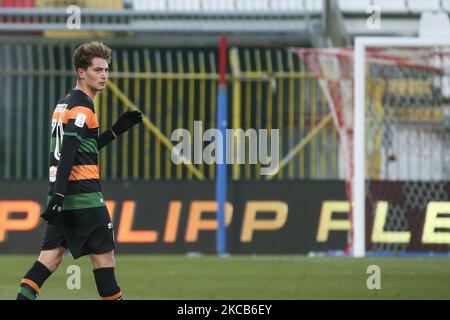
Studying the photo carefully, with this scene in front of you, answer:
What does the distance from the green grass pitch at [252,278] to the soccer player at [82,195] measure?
2.37 metres

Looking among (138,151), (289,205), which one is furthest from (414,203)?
(138,151)

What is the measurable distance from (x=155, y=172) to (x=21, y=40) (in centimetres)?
263

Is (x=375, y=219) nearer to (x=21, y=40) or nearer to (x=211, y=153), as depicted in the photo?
(x=211, y=153)

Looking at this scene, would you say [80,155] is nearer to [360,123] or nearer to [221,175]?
[360,123]

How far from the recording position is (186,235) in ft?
58.0

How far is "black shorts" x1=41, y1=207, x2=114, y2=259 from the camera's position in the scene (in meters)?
8.91

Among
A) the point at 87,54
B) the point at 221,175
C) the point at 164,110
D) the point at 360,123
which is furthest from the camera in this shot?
the point at 164,110

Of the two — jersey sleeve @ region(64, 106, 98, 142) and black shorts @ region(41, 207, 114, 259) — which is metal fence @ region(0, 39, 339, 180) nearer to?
black shorts @ region(41, 207, 114, 259)

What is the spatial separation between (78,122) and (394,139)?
1020 cm

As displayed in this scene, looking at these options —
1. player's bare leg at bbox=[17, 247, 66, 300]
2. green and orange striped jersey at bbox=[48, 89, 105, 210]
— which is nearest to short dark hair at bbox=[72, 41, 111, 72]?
green and orange striped jersey at bbox=[48, 89, 105, 210]

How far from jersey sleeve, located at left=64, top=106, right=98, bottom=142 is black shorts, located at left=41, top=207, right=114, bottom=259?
0.51m

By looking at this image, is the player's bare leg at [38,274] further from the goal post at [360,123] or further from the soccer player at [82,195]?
the goal post at [360,123]

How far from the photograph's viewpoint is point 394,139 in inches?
727

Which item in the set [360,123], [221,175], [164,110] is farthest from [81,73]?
[164,110]
